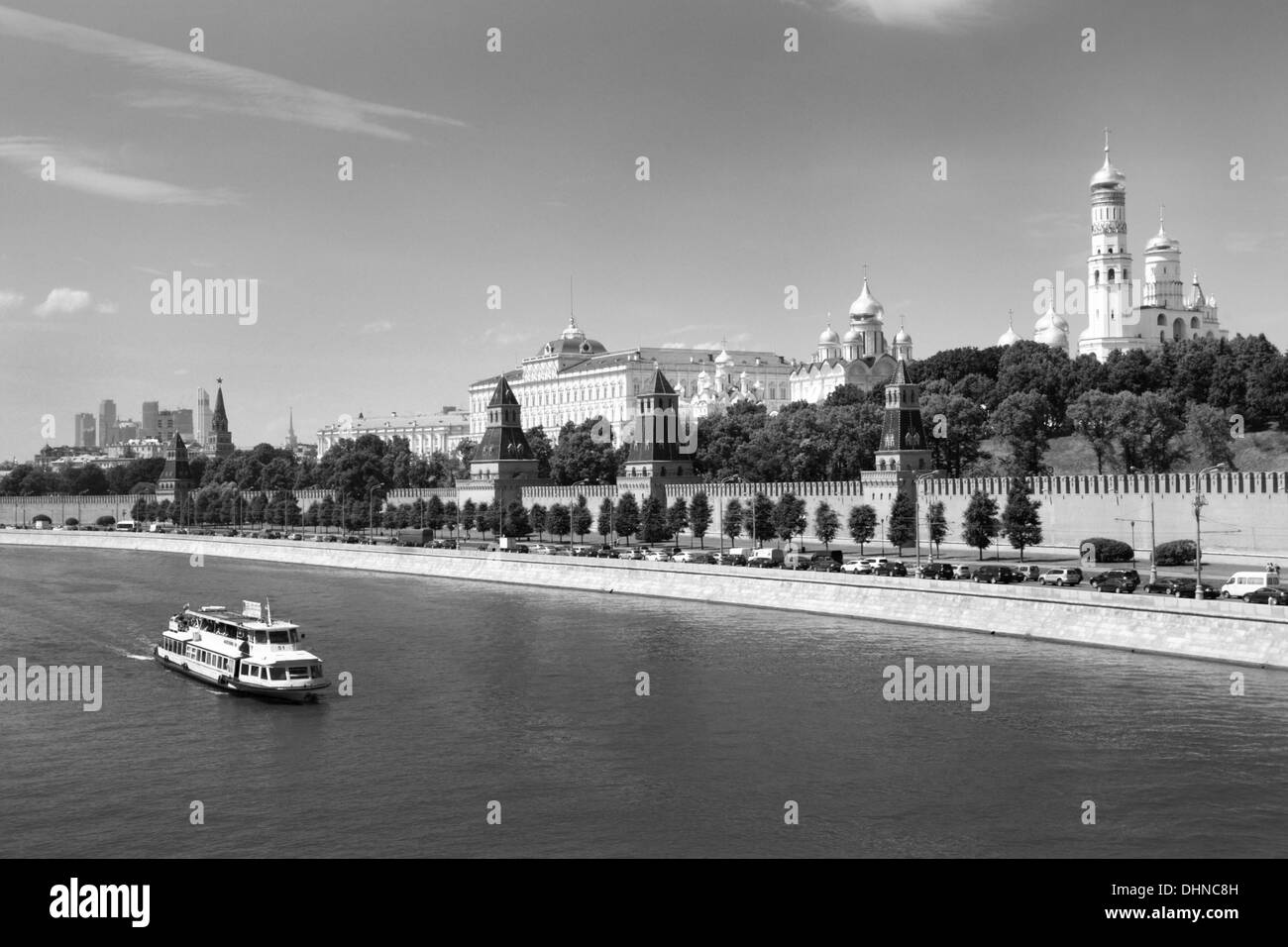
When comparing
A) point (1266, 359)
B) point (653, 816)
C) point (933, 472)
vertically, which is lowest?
point (653, 816)

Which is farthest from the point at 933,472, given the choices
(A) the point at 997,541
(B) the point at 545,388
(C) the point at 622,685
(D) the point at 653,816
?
(B) the point at 545,388

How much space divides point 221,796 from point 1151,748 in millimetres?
14806

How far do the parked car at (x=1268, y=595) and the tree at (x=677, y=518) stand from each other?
32.7 m

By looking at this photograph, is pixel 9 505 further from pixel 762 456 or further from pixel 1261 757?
pixel 1261 757

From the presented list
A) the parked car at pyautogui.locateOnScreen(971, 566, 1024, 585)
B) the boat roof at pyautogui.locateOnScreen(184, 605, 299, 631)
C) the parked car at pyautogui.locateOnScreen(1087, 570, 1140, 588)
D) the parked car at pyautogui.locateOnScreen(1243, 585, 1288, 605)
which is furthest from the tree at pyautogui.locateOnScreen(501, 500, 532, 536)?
the parked car at pyautogui.locateOnScreen(1243, 585, 1288, 605)

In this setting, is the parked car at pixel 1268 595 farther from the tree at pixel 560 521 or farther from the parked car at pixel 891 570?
the tree at pixel 560 521

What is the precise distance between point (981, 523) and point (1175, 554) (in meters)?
7.41

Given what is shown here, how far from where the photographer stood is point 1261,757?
73.8 feet

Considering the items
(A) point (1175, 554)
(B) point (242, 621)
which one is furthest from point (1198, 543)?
(B) point (242, 621)

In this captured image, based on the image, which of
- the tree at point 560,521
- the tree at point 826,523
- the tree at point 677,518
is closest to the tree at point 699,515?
the tree at point 677,518

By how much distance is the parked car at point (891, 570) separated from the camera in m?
43.3

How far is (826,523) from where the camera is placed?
59.6 meters

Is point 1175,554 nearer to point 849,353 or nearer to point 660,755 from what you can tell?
point 660,755

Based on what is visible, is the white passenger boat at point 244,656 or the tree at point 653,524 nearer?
the white passenger boat at point 244,656
